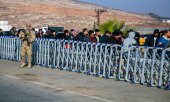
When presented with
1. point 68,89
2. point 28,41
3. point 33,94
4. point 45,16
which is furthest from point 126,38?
point 45,16

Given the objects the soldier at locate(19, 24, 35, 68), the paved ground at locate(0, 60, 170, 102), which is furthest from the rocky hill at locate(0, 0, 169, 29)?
the paved ground at locate(0, 60, 170, 102)

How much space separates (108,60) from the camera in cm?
1260

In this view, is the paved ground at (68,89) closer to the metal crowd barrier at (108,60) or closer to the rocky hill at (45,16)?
the metal crowd barrier at (108,60)

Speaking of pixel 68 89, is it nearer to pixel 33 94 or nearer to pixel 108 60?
pixel 33 94

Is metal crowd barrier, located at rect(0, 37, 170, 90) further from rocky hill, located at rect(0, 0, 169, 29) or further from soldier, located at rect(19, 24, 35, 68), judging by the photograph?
rocky hill, located at rect(0, 0, 169, 29)

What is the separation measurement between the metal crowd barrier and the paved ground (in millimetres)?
371

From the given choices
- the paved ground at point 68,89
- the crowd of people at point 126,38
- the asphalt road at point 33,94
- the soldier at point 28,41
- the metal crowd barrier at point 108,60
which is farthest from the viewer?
the soldier at point 28,41

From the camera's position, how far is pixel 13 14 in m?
83.8

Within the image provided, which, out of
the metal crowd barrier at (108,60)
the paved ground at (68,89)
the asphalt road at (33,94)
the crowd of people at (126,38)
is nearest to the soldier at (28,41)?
the metal crowd barrier at (108,60)

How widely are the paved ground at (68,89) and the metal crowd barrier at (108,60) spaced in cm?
37

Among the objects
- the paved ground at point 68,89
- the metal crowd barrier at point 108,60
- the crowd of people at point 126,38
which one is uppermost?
the crowd of people at point 126,38

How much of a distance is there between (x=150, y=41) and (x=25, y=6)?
82890 mm

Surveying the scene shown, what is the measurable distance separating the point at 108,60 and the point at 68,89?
2.74 m

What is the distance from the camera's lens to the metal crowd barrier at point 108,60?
10.9 m
